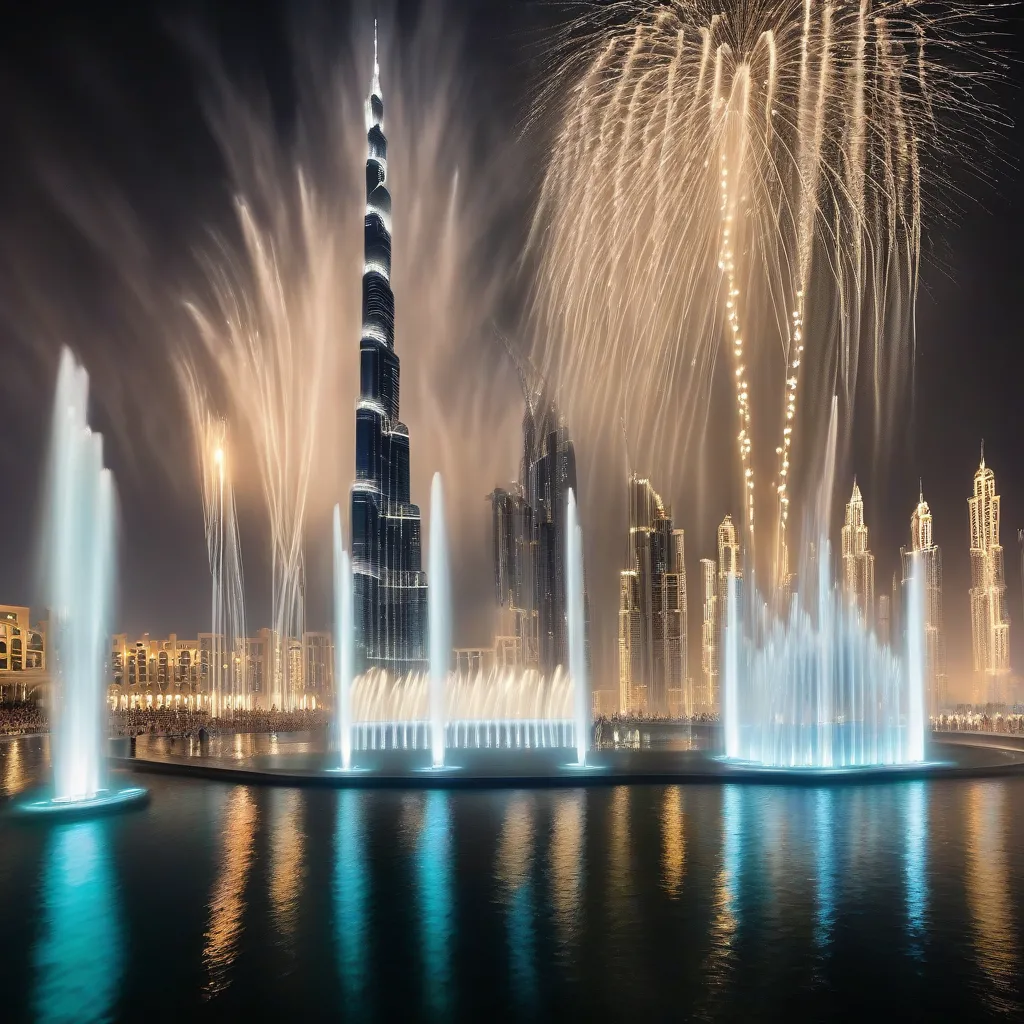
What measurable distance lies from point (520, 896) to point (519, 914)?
0.82m

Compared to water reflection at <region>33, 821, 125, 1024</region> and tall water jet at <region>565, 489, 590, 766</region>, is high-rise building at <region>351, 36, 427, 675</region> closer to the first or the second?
tall water jet at <region>565, 489, 590, 766</region>

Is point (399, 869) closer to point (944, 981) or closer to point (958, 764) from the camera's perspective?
point (944, 981)

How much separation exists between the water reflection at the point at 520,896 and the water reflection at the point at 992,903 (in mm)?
3968

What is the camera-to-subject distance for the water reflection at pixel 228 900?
880 cm

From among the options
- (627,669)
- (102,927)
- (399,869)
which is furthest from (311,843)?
(627,669)

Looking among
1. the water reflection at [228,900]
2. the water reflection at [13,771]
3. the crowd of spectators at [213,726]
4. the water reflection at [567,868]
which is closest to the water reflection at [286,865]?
the water reflection at [228,900]

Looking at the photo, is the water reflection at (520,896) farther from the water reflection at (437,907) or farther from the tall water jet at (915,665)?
the tall water jet at (915,665)

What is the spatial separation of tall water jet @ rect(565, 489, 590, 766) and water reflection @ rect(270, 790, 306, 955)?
9826 mm

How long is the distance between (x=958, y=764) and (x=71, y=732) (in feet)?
73.3

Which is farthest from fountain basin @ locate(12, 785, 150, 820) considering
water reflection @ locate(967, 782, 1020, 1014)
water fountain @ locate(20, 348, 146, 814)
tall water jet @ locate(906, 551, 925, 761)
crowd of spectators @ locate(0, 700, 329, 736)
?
tall water jet @ locate(906, 551, 925, 761)

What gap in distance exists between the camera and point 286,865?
13.1 meters

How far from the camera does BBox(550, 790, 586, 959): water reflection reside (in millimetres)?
9781

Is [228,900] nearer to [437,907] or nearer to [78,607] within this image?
[437,907]

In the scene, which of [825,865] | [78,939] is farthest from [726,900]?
[78,939]
